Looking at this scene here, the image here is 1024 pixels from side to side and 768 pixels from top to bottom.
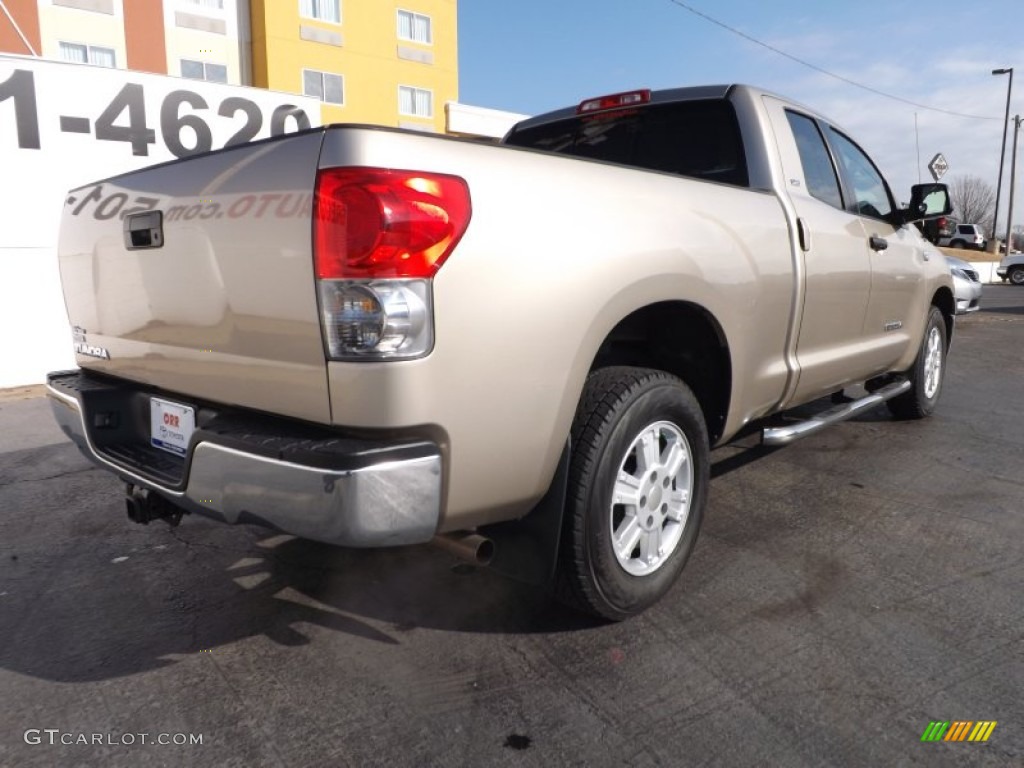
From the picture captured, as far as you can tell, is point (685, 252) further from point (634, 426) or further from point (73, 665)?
point (73, 665)

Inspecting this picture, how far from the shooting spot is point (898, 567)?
3.03 metres

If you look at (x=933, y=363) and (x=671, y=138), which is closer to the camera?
(x=671, y=138)

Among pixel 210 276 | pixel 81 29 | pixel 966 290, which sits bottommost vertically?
pixel 966 290

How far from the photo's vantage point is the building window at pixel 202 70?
81.5 ft

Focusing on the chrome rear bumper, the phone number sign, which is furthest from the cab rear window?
the phone number sign

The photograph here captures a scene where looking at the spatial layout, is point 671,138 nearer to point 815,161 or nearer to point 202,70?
point 815,161

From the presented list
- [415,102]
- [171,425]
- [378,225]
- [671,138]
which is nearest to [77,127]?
[671,138]

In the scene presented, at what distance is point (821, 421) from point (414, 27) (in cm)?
3042

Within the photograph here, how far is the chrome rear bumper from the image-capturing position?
1.79m

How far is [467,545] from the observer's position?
2113 mm

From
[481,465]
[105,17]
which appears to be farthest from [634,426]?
[105,17]

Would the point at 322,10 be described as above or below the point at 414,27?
below

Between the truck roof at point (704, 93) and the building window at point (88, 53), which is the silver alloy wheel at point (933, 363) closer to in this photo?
the truck roof at point (704, 93)

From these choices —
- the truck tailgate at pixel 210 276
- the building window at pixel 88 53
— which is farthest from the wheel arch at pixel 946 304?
the building window at pixel 88 53
